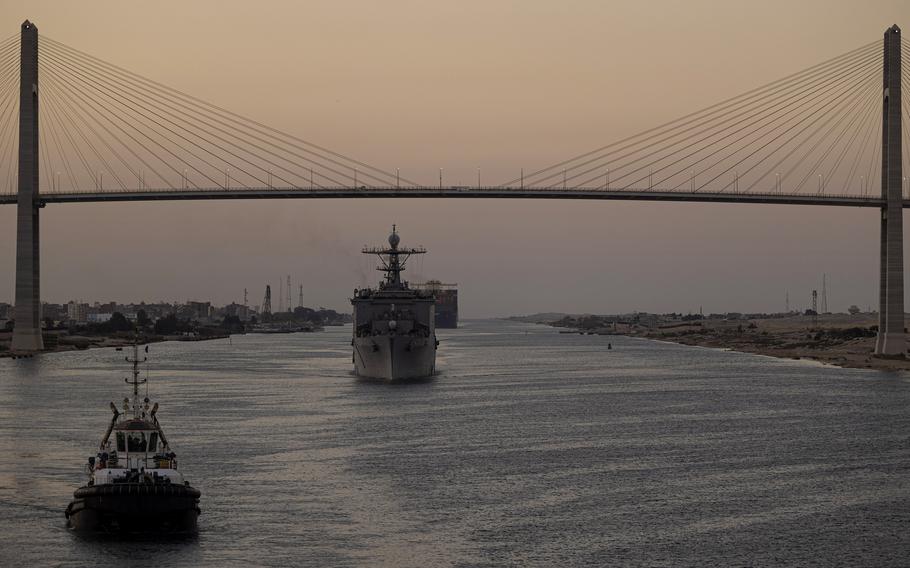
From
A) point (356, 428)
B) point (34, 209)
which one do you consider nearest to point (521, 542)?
point (356, 428)

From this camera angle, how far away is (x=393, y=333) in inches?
3137

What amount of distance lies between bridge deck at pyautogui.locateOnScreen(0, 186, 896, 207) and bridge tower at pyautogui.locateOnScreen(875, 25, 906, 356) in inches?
122

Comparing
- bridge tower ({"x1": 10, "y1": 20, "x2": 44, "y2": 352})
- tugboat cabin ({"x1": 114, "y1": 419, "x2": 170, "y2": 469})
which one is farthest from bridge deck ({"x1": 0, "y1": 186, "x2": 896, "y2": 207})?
tugboat cabin ({"x1": 114, "y1": 419, "x2": 170, "y2": 469})

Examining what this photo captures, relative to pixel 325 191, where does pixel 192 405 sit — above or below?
below

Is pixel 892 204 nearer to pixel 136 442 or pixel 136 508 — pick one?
pixel 136 442

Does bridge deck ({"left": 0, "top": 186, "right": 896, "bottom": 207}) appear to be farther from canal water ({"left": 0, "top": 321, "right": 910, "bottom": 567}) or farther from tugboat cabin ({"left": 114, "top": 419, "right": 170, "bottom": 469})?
tugboat cabin ({"left": 114, "top": 419, "right": 170, "bottom": 469})

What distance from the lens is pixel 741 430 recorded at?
51.0 meters

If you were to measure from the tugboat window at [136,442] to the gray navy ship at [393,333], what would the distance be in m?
48.3

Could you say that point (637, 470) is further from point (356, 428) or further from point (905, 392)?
point (905, 392)

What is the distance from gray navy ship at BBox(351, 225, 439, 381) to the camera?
3125 inches

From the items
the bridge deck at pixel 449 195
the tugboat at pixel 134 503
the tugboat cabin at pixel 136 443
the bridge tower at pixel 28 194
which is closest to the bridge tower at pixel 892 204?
the bridge deck at pixel 449 195

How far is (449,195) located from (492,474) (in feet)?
223

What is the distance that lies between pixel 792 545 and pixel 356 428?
83.4 ft

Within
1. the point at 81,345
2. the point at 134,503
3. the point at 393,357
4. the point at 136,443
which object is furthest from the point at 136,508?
the point at 81,345
